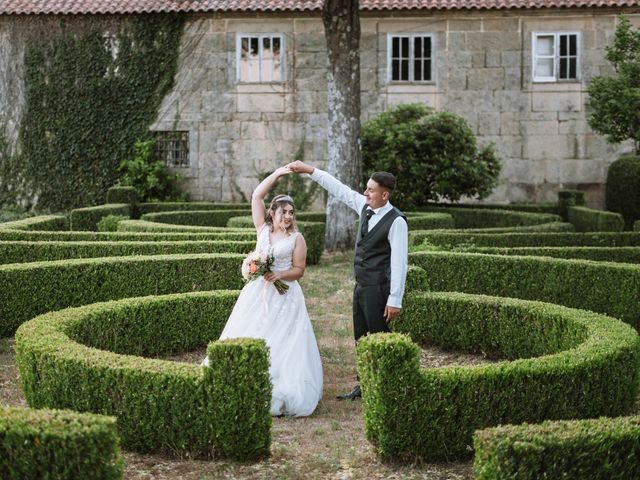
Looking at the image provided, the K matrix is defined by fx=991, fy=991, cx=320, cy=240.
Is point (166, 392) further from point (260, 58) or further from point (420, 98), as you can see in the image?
point (260, 58)

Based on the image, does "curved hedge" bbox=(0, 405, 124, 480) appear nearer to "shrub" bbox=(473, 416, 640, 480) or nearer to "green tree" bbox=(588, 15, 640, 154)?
"shrub" bbox=(473, 416, 640, 480)

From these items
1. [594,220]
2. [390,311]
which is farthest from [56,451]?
[594,220]

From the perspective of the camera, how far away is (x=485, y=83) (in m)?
23.0

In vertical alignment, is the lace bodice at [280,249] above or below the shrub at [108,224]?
above

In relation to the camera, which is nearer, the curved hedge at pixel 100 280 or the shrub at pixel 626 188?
the curved hedge at pixel 100 280

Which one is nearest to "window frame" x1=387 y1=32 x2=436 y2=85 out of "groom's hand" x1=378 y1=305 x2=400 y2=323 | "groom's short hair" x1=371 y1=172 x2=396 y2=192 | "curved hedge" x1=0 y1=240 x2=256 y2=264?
"curved hedge" x1=0 y1=240 x2=256 y2=264

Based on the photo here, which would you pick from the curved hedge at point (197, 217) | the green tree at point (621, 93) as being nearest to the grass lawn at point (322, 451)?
the curved hedge at point (197, 217)

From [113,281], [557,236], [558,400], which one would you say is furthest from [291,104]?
[558,400]

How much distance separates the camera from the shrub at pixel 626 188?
20719 millimetres

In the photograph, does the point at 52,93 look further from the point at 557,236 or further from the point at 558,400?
the point at 558,400

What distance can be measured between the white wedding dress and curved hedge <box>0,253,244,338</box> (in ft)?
8.85

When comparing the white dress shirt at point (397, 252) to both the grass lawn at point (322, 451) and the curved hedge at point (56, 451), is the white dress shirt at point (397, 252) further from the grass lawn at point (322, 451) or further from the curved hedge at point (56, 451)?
the curved hedge at point (56, 451)

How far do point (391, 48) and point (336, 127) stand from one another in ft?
22.8

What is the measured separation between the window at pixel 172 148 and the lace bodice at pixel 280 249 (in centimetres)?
1632
